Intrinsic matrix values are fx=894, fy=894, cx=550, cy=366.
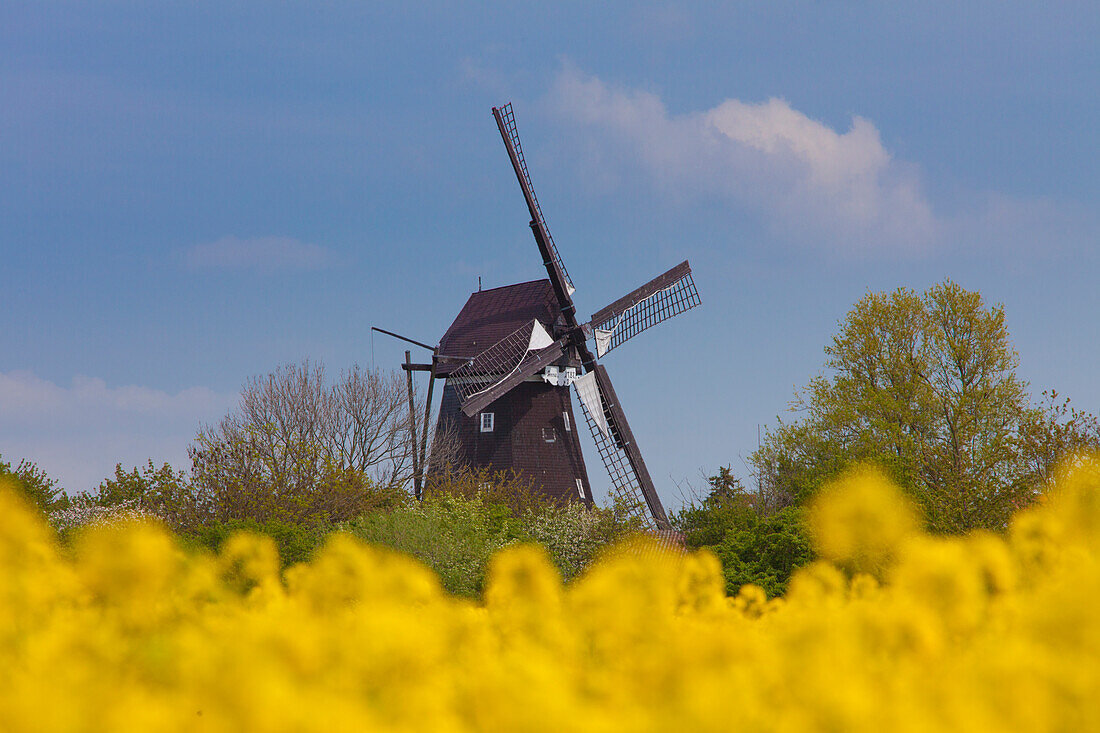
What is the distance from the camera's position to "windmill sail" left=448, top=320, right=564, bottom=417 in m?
27.3

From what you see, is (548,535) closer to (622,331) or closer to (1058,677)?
(622,331)

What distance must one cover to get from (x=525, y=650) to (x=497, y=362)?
2416 centimetres

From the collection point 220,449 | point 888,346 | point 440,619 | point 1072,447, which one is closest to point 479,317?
point 220,449

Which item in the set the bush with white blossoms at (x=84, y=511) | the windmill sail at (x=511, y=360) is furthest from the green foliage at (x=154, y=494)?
the windmill sail at (x=511, y=360)

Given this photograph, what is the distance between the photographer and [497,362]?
2791 centimetres

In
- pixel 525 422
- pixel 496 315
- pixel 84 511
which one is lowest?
pixel 84 511

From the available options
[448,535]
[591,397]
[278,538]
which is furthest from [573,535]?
[591,397]

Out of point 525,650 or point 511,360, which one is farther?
point 511,360

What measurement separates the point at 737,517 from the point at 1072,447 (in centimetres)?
741

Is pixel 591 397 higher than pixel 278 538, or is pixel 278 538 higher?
pixel 591 397

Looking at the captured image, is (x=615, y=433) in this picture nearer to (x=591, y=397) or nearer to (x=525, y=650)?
(x=591, y=397)

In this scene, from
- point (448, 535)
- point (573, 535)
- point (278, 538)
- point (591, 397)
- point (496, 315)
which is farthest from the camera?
point (496, 315)

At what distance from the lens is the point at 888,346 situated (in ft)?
103

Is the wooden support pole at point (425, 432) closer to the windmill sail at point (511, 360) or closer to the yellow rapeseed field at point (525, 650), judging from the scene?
the windmill sail at point (511, 360)
